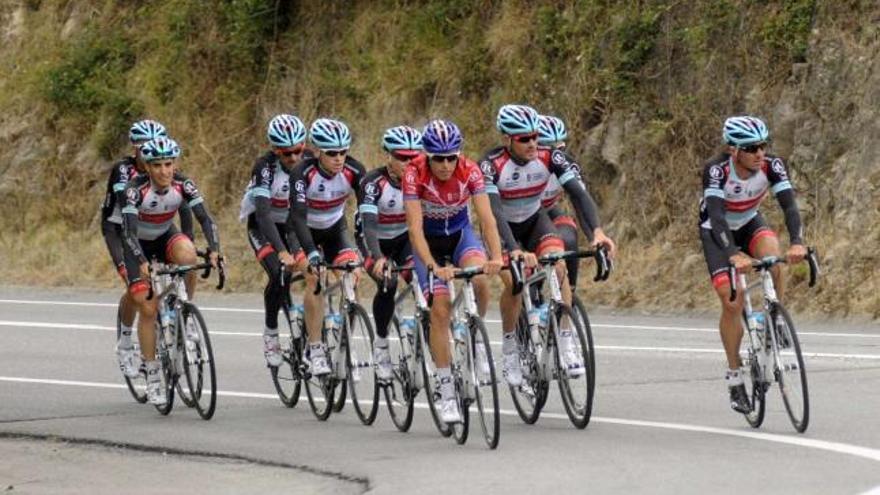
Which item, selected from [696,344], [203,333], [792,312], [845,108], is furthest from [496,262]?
[845,108]

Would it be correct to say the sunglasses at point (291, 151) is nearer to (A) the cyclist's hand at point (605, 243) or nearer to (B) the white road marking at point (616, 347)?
(A) the cyclist's hand at point (605, 243)

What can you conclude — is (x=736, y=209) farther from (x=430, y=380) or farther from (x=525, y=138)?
(x=430, y=380)

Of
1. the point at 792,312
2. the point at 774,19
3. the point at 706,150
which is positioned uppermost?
the point at 774,19

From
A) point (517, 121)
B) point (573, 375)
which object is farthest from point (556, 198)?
point (573, 375)

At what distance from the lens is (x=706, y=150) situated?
23938mm

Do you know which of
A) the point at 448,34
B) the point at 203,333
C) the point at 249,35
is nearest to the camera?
the point at 203,333

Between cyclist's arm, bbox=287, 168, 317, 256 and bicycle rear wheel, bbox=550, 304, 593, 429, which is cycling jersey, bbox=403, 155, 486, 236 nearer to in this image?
bicycle rear wheel, bbox=550, 304, 593, 429

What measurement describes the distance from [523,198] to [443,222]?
4.67 feet

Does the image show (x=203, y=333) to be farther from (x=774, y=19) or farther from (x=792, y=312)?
(x=774, y=19)

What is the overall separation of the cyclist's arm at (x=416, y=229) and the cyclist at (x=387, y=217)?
753mm

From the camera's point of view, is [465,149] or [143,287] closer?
[143,287]

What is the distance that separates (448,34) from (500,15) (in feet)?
3.92

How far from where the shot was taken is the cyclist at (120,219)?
591 inches

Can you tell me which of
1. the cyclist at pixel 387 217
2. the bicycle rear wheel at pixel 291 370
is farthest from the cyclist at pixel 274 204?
the cyclist at pixel 387 217
